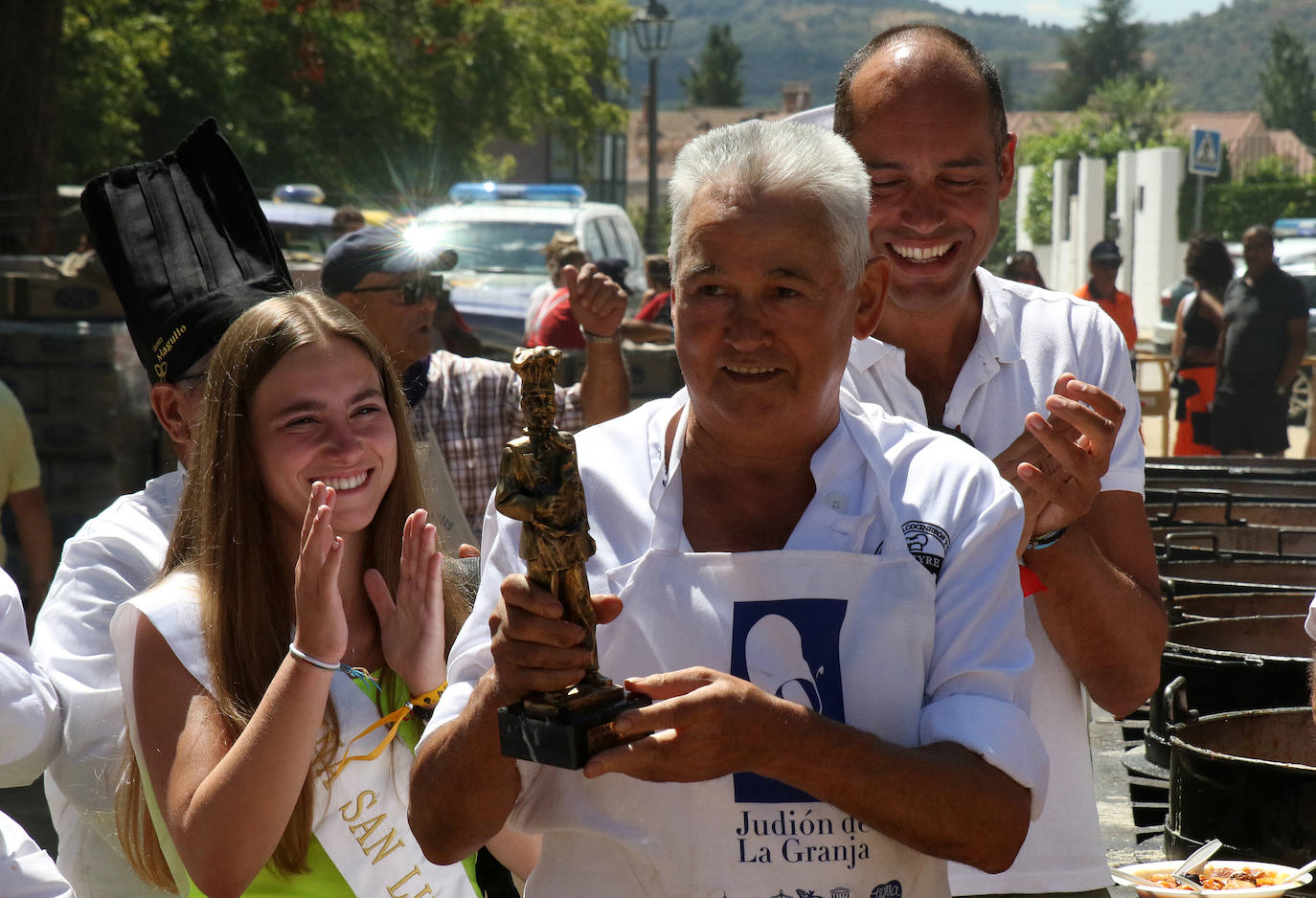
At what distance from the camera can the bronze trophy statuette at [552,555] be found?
164 cm

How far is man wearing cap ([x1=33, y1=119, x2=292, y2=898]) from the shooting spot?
2.52m

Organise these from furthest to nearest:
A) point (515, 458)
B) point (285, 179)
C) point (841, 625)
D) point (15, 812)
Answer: point (285, 179), point (15, 812), point (841, 625), point (515, 458)

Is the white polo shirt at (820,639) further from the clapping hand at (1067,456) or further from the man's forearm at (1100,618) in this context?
the man's forearm at (1100,618)

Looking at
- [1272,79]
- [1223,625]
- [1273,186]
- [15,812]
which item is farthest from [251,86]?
[1272,79]

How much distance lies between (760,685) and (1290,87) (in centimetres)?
13209

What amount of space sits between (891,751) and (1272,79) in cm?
13388

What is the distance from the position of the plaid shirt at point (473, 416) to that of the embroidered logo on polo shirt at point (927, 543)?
320cm

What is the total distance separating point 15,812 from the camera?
18.4 feet

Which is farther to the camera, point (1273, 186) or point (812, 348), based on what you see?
point (1273, 186)

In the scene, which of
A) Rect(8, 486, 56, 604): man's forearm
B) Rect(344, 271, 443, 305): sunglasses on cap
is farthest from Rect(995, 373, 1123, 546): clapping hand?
Rect(8, 486, 56, 604): man's forearm

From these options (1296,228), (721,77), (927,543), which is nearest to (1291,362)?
(927,543)

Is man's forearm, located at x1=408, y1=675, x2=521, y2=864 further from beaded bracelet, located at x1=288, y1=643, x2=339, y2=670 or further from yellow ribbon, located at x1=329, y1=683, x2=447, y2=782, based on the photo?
yellow ribbon, located at x1=329, y1=683, x2=447, y2=782

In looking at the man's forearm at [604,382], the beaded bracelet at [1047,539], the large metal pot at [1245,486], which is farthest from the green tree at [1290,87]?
the beaded bracelet at [1047,539]

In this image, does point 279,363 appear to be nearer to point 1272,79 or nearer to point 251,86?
point 251,86
